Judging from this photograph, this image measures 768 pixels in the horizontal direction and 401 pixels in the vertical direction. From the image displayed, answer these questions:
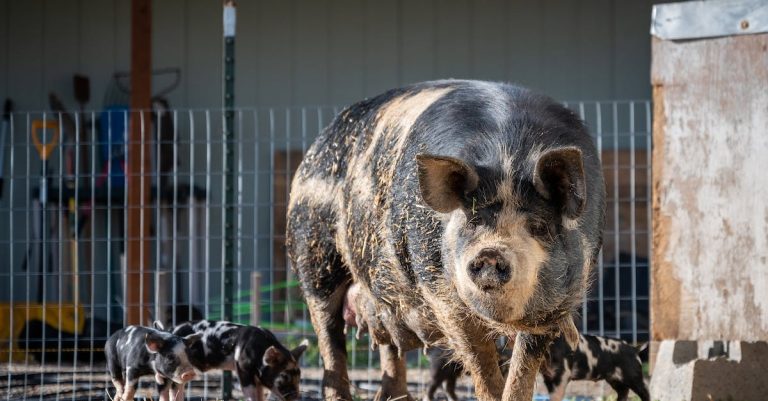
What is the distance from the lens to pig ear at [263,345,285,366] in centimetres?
534

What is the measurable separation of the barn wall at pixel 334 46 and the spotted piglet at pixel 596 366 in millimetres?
4751

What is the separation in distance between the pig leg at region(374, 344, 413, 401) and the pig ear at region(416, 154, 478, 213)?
166 cm

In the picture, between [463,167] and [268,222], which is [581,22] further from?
[463,167]

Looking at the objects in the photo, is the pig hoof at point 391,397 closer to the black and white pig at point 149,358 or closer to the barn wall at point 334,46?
the black and white pig at point 149,358

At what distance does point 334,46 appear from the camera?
10.4 m

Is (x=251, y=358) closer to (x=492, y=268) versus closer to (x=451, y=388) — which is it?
(x=451, y=388)

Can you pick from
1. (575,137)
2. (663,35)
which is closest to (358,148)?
(575,137)

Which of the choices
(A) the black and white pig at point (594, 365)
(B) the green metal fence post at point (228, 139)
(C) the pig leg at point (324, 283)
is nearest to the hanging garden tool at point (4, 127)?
(B) the green metal fence post at point (228, 139)

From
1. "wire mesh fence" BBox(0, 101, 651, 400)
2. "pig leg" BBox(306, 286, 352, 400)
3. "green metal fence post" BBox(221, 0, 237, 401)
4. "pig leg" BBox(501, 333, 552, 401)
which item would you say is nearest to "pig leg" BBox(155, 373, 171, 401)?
"pig leg" BBox(306, 286, 352, 400)

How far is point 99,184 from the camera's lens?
9.95 m

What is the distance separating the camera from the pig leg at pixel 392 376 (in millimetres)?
5434

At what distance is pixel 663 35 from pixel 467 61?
180 inches

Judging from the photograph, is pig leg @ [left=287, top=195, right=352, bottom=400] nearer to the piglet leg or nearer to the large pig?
the large pig

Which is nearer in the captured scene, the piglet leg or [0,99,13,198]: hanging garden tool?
the piglet leg
